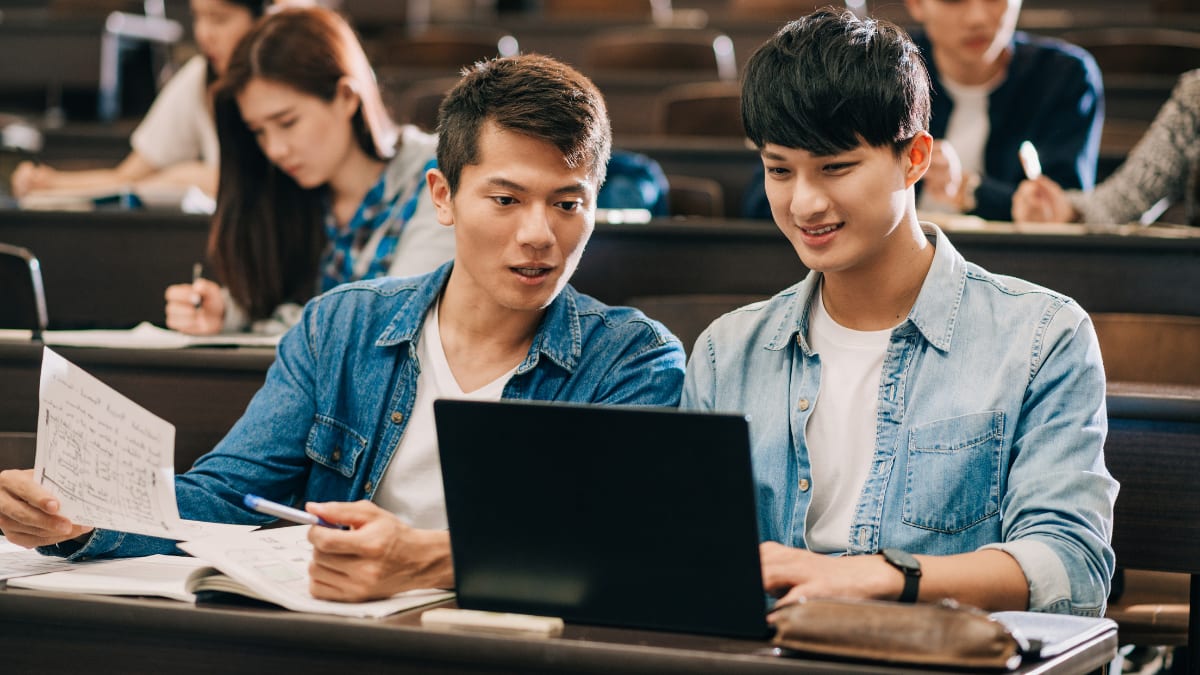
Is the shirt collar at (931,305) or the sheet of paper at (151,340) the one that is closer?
the shirt collar at (931,305)

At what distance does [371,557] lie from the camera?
1248 mm

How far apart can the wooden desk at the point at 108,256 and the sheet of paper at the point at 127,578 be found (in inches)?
60.1

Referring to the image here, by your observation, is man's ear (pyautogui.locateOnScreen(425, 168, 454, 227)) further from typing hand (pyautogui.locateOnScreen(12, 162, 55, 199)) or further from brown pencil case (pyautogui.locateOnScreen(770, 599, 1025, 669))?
typing hand (pyautogui.locateOnScreen(12, 162, 55, 199))

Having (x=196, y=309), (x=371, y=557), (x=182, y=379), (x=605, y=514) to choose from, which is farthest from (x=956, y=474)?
(x=196, y=309)

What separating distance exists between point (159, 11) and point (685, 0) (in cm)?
236

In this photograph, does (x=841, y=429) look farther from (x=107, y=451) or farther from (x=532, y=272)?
(x=107, y=451)

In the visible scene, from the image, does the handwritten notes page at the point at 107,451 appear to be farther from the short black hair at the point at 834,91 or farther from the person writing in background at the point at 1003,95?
the person writing in background at the point at 1003,95

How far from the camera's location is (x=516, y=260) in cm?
162

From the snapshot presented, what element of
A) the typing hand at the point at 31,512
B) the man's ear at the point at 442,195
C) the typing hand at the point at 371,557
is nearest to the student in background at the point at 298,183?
the man's ear at the point at 442,195

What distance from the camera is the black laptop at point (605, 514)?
3.56 ft

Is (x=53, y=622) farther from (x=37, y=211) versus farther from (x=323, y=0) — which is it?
(x=323, y=0)

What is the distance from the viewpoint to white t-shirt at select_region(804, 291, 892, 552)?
4.82 ft

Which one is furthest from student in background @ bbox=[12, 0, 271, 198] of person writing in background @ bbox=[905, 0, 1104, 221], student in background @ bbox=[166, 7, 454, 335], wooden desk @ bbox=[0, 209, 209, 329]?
person writing in background @ bbox=[905, 0, 1104, 221]

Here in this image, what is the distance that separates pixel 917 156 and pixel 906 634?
620mm
